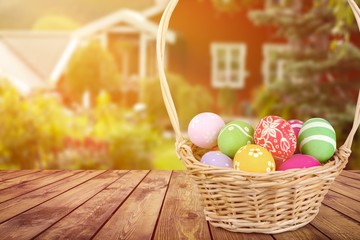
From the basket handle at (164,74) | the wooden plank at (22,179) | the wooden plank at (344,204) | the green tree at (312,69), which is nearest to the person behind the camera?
the basket handle at (164,74)

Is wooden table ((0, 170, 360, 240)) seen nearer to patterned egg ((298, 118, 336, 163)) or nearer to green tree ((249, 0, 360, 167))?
patterned egg ((298, 118, 336, 163))

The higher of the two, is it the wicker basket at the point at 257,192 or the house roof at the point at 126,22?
the house roof at the point at 126,22

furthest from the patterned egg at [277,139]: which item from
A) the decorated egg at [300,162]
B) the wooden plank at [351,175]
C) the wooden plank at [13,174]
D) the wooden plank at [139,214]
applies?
the wooden plank at [13,174]

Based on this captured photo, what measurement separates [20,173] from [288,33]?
5.08m

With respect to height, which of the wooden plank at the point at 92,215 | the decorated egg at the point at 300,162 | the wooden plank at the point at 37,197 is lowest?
the wooden plank at the point at 92,215

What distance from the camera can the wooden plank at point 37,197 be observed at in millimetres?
2477

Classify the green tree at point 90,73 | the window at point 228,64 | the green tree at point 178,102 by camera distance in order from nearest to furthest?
the green tree at point 178,102 → the green tree at point 90,73 → the window at point 228,64

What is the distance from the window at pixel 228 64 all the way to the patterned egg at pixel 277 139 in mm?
8955

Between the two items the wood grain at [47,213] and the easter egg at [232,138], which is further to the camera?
the easter egg at [232,138]

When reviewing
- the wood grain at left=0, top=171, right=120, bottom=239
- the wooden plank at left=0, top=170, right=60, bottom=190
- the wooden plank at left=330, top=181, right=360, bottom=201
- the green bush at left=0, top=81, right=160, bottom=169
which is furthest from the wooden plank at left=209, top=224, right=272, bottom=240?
the green bush at left=0, top=81, right=160, bottom=169

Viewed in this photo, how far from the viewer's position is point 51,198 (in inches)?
108

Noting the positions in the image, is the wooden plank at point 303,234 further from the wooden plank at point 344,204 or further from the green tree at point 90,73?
the green tree at point 90,73

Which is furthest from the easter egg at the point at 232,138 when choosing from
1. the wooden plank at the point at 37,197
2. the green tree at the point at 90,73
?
the green tree at the point at 90,73

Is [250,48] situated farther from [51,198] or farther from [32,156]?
[51,198]
